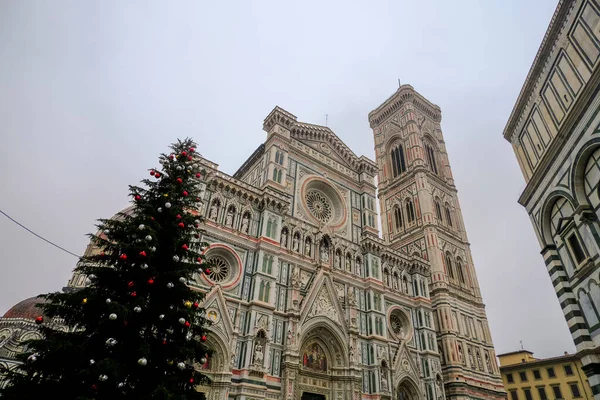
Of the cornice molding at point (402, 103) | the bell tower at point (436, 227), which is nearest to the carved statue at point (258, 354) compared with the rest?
the bell tower at point (436, 227)

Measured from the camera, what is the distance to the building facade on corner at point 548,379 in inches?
1565

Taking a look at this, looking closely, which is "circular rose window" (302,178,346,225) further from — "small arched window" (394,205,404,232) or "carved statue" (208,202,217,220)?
"small arched window" (394,205,404,232)

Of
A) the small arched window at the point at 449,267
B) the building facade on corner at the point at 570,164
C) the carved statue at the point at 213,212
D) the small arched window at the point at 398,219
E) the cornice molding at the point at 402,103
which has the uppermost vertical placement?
the cornice molding at the point at 402,103

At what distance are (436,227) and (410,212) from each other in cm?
358

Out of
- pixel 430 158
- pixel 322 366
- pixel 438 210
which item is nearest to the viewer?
pixel 322 366

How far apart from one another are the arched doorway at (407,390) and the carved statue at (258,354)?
1036cm

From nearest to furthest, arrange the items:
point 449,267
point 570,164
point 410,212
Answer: point 570,164, point 449,267, point 410,212

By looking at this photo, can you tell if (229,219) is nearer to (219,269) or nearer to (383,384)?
(219,269)

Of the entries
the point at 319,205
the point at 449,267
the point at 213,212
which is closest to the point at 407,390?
the point at 449,267

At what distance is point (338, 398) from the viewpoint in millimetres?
20531

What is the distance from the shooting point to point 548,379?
137ft

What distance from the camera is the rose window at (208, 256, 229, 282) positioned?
19.5 metres

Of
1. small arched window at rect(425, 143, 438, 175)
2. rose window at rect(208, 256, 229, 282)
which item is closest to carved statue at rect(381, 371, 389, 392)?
rose window at rect(208, 256, 229, 282)

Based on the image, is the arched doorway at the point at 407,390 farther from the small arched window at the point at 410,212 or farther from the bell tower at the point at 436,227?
the small arched window at the point at 410,212
